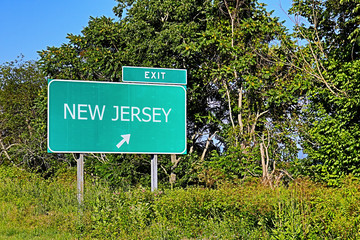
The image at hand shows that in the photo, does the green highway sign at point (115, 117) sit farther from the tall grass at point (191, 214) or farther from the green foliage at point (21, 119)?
the green foliage at point (21, 119)

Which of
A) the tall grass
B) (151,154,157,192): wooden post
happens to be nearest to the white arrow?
(151,154,157,192): wooden post

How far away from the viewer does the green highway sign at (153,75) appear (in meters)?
12.8

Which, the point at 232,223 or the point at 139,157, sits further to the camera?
the point at 139,157

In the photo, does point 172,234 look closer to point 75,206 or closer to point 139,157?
point 75,206

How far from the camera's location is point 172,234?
9492 mm

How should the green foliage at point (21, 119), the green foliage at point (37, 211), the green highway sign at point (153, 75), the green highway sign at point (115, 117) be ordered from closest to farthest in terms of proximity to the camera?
the green foliage at point (37, 211), the green highway sign at point (115, 117), the green highway sign at point (153, 75), the green foliage at point (21, 119)

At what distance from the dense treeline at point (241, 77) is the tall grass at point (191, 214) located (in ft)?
13.1

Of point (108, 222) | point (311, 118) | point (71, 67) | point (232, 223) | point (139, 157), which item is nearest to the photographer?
point (232, 223)

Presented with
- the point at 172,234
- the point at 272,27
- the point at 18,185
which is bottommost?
the point at 172,234

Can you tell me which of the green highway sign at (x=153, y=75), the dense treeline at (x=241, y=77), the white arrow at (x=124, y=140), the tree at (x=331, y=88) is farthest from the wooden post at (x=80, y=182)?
the tree at (x=331, y=88)

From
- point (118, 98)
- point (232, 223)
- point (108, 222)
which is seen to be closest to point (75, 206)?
point (108, 222)

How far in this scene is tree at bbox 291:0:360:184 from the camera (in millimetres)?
13430

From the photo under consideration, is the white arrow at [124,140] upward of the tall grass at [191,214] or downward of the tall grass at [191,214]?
upward

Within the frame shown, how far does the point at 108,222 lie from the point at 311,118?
6.92m
